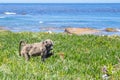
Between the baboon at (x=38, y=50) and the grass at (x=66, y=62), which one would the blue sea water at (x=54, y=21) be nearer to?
the grass at (x=66, y=62)

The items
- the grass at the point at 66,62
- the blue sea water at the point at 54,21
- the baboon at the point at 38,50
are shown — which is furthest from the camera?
the blue sea water at the point at 54,21

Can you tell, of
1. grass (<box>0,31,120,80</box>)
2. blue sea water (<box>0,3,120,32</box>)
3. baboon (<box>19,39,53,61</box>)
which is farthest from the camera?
blue sea water (<box>0,3,120,32</box>)

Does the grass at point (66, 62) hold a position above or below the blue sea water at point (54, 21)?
above

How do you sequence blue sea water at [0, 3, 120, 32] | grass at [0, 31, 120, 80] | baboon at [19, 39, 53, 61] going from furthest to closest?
blue sea water at [0, 3, 120, 32] → baboon at [19, 39, 53, 61] → grass at [0, 31, 120, 80]

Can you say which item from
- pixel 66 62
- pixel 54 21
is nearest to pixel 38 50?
pixel 66 62

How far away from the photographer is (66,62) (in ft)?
38.8

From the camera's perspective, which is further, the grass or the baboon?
the baboon

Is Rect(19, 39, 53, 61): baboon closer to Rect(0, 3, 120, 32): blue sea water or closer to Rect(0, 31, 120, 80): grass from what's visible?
Rect(0, 31, 120, 80): grass

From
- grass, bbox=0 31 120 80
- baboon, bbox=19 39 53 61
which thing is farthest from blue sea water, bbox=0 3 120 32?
baboon, bbox=19 39 53 61

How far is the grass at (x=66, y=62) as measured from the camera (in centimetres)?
881

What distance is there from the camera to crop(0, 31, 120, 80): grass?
28.9ft

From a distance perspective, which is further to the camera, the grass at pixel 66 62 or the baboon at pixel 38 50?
the baboon at pixel 38 50

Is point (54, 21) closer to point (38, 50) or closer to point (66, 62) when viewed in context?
point (66, 62)

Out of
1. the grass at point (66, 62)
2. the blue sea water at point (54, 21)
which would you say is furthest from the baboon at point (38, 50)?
the blue sea water at point (54, 21)
